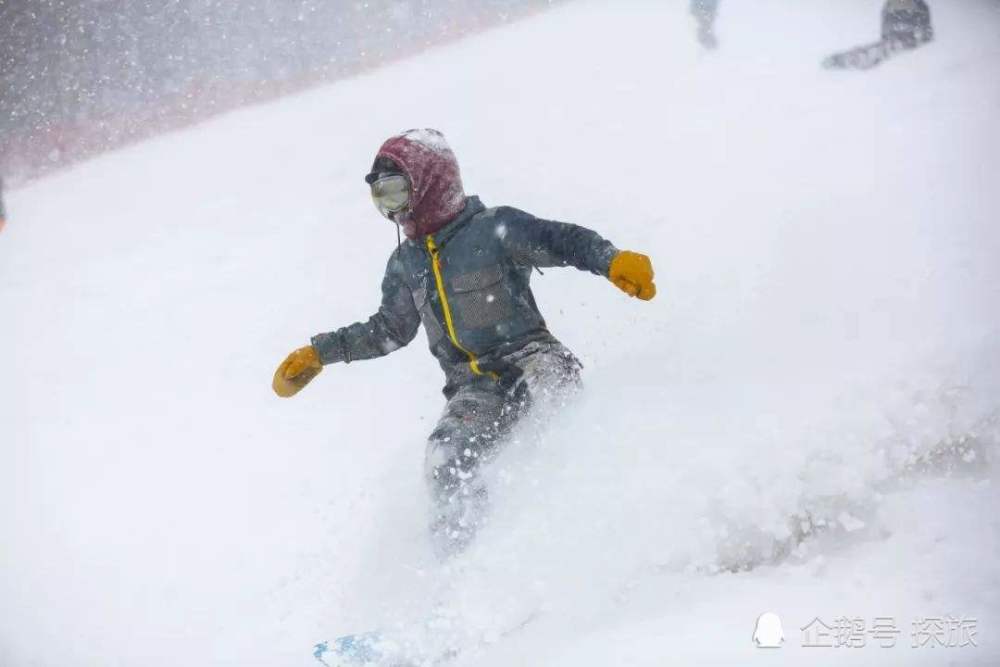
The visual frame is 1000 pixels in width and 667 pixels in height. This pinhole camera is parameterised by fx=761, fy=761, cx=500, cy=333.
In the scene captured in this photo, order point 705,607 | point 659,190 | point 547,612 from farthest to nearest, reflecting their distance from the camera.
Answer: point 659,190 < point 547,612 < point 705,607

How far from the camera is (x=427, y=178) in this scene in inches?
108

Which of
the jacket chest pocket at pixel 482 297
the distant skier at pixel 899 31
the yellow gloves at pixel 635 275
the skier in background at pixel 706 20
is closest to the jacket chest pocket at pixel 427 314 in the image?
the jacket chest pocket at pixel 482 297

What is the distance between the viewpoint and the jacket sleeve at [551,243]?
2.56 m

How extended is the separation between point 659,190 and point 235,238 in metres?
4.71

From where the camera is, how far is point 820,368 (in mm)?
3021

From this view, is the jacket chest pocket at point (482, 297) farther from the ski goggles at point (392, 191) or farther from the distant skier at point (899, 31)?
the distant skier at point (899, 31)

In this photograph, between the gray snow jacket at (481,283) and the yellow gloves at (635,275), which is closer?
the yellow gloves at (635,275)

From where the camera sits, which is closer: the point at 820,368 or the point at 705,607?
the point at 705,607

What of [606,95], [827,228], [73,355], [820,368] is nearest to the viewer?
[820,368]

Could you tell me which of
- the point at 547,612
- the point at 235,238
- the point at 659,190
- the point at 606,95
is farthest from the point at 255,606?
the point at 606,95

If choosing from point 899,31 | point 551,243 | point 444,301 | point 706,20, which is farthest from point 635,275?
point 706,20

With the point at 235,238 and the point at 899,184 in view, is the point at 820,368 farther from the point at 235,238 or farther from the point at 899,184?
the point at 235,238

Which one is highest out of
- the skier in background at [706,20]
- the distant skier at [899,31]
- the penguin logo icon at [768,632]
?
the skier in background at [706,20]

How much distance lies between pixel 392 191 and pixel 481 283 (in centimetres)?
46
